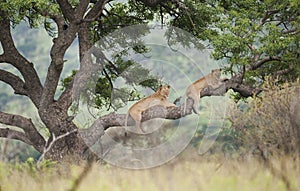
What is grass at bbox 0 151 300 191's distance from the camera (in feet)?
20.0

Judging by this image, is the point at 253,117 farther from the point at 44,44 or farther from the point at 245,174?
the point at 44,44

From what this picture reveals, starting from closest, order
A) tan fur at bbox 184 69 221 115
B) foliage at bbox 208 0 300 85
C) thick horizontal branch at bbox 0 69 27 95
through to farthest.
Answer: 1. tan fur at bbox 184 69 221 115
2. foliage at bbox 208 0 300 85
3. thick horizontal branch at bbox 0 69 27 95

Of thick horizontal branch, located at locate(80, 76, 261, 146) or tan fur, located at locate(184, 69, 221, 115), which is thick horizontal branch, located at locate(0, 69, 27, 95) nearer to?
thick horizontal branch, located at locate(80, 76, 261, 146)

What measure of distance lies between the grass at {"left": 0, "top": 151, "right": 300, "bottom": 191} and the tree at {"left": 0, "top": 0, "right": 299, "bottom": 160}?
4190mm

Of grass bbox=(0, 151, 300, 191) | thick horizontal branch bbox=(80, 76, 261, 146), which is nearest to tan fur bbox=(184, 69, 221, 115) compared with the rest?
thick horizontal branch bbox=(80, 76, 261, 146)

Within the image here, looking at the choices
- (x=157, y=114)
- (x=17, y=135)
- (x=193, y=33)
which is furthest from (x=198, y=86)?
(x=17, y=135)

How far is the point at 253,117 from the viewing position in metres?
9.28

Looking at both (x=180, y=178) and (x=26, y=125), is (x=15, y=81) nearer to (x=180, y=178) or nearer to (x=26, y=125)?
(x=26, y=125)

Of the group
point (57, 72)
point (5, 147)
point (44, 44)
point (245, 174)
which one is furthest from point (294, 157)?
point (44, 44)

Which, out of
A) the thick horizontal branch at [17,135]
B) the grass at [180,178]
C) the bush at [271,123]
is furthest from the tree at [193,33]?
the grass at [180,178]

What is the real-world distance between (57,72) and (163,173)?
6.64 meters

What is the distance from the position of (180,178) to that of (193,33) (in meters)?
8.36

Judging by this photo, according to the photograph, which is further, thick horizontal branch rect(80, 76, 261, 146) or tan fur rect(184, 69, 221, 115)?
thick horizontal branch rect(80, 76, 261, 146)

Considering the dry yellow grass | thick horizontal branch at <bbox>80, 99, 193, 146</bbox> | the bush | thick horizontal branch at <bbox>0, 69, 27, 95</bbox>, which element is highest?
thick horizontal branch at <bbox>0, 69, 27, 95</bbox>
